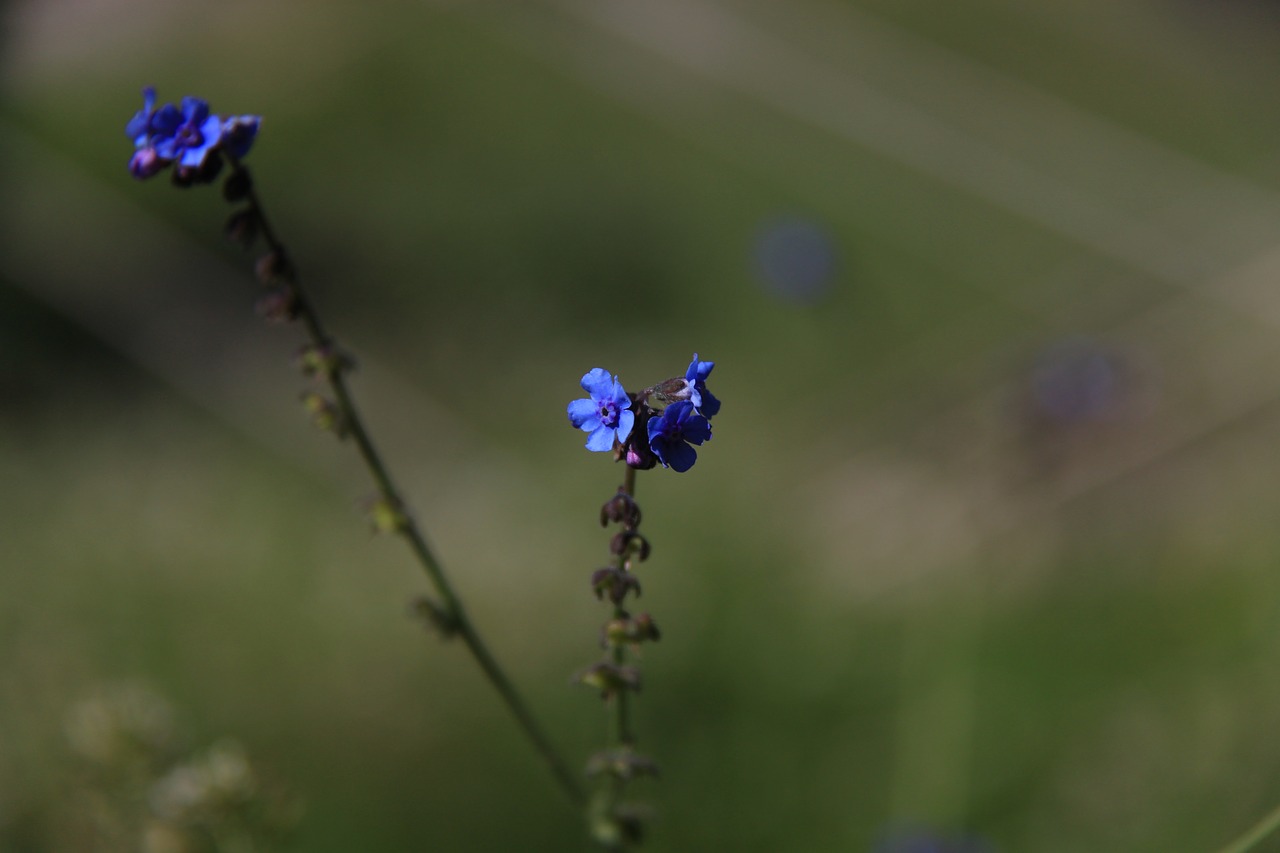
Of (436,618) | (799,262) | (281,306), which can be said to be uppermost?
(799,262)

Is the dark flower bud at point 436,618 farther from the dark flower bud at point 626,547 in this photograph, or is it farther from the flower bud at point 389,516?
the dark flower bud at point 626,547

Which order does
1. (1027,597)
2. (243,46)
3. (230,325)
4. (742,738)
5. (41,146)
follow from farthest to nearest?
1. (243,46)
2. (41,146)
3. (230,325)
4. (1027,597)
5. (742,738)

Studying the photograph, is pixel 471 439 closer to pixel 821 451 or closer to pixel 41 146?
pixel 821 451

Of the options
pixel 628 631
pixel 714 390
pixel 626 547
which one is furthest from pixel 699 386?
pixel 714 390

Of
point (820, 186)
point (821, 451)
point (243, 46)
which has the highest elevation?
point (243, 46)

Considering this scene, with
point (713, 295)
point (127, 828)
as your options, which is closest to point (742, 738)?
point (127, 828)

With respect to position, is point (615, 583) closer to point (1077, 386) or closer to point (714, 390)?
point (1077, 386)

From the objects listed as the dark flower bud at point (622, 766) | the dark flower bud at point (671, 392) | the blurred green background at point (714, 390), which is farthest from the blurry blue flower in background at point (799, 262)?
the dark flower bud at point (671, 392)
